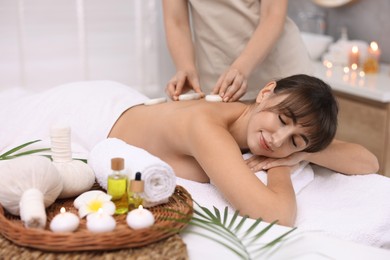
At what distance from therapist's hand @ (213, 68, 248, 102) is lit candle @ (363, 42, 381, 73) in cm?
158

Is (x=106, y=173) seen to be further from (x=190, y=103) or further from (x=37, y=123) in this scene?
(x=37, y=123)

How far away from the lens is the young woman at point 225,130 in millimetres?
1496

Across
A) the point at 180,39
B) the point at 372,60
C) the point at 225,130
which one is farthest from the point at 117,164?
the point at 372,60

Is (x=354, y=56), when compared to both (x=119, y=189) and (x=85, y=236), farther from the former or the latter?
(x=85, y=236)

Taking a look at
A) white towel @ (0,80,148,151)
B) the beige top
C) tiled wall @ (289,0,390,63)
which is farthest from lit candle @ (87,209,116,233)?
tiled wall @ (289,0,390,63)

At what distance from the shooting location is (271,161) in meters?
1.72

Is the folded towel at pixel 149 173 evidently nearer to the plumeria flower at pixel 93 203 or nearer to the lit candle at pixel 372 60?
the plumeria flower at pixel 93 203

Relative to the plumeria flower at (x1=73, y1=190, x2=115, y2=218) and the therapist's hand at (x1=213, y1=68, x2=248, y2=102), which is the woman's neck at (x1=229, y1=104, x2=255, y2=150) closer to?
the therapist's hand at (x1=213, y1=68, x2=248, y2=102)

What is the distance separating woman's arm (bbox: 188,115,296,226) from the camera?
144cm

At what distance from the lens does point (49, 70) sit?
11.5 ft

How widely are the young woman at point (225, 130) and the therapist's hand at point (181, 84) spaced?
11 cm

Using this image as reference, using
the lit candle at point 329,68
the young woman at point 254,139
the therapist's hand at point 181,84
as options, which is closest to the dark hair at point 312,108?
the young woman at point 254,139

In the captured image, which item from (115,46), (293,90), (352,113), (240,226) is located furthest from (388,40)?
(240,226)

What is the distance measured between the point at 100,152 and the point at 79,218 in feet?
0.92
